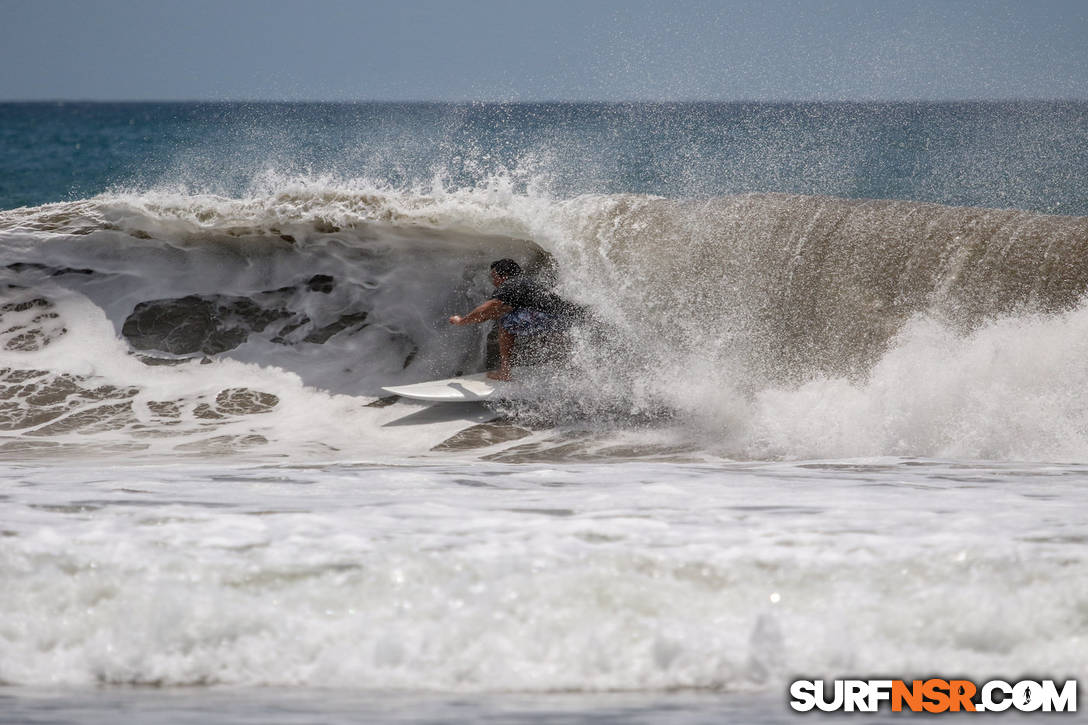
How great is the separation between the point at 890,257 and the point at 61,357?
6339 mm

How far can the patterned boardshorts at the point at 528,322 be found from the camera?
7.88 metres

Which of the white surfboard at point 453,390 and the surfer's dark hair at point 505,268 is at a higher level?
the surfer's dark hair at point 505,268

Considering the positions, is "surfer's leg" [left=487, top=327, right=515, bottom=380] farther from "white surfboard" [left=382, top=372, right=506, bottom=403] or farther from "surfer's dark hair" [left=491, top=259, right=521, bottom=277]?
"surfer's dark hair" [left=491, top=259, right=521, bottom=277]

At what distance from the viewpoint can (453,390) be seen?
26.2ft

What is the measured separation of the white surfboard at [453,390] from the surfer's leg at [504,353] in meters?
0.05

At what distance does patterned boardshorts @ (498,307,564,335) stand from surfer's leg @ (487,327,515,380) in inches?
2.8

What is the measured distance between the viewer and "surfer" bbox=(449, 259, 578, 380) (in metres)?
7.88

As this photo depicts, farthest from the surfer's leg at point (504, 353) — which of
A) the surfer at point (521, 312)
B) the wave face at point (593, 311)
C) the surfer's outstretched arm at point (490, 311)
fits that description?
the wave face at point (593, 311)

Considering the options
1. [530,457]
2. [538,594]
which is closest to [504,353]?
[530,457]

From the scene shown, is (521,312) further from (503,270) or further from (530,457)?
(530,457)

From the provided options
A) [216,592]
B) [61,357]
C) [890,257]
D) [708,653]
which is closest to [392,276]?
[61,357]

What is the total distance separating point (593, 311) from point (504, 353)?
0.70 metres

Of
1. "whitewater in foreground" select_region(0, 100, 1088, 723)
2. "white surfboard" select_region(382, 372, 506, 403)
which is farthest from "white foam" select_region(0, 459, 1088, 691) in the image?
"white surfboard" select_region(382, 372, 506, 403)

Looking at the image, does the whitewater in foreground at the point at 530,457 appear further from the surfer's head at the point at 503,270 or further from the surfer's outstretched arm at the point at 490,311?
the surfer's outstretched arm at the point at 490,311
